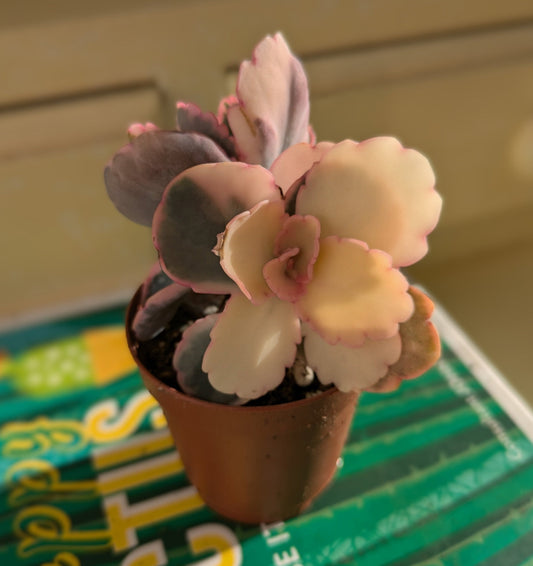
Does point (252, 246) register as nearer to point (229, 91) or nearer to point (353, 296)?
point (353, 296)

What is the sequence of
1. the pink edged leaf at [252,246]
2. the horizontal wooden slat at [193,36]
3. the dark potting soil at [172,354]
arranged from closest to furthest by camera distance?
the pink edged leaf at [252,246]
the dark potting soil at [172,354]
the horizontal wooden slat at [193,36]

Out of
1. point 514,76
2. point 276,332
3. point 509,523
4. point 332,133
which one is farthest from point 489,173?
point 276,332

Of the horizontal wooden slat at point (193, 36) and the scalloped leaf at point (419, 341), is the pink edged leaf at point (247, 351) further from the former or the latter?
the horizontal wooden slat at point (193, 36)

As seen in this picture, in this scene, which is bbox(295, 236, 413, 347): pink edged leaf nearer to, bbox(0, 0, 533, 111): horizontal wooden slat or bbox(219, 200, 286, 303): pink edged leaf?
bbox(219, 200, 286, 303): pink edged leaf

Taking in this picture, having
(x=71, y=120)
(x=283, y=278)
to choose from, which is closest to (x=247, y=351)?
(x=283, y=278)

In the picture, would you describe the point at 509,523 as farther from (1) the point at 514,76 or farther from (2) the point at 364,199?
(1) the point at 514,76

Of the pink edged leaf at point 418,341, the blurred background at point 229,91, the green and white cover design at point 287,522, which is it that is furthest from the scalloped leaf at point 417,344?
the blurred background at point 229,91
